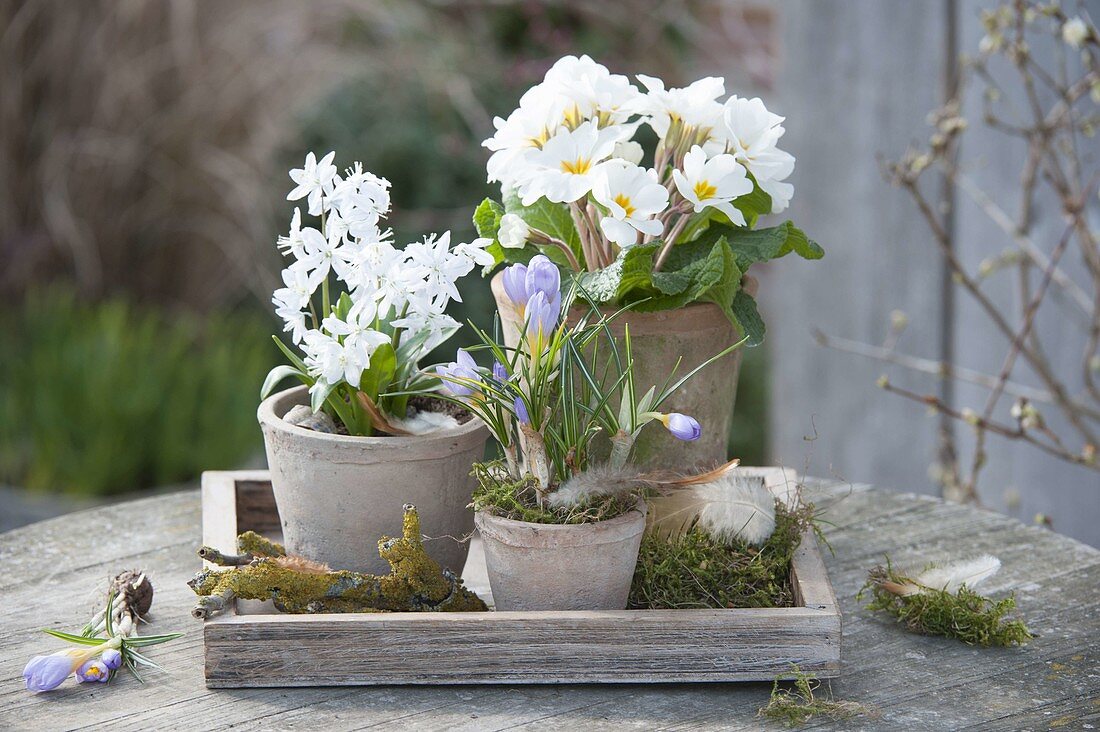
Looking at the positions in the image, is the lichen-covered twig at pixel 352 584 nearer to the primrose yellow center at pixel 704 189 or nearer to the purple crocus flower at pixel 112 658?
the purple crocus flower at pixel 112 658

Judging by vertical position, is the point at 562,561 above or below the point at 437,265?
below

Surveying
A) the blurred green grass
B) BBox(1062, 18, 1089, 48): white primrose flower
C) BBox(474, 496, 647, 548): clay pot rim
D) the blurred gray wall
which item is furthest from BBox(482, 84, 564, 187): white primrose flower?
the blurred green grass

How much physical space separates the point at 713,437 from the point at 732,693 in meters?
0.29

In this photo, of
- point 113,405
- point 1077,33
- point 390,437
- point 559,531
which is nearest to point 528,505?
point 559,531

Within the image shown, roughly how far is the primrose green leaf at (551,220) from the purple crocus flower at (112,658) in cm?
59

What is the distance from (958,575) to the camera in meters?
1.27

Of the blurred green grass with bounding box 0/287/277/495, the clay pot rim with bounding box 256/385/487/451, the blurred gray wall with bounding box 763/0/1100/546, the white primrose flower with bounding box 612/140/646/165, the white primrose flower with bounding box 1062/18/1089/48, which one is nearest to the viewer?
the clay pot rim with bounding box 256/385/487/451

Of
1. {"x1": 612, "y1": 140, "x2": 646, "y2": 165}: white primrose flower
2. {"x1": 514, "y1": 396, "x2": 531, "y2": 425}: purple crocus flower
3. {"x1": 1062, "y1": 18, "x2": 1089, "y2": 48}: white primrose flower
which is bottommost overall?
{"x1": 514, "y1": 396, "x2": 531, "y2": 425}: purple crocus flower

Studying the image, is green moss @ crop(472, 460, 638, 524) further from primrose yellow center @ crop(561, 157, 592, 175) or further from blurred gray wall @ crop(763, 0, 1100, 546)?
blurred gray wall @ crop(763, 0, 1100, 546)

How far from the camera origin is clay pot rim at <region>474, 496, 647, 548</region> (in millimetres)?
1099

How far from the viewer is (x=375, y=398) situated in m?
1.24

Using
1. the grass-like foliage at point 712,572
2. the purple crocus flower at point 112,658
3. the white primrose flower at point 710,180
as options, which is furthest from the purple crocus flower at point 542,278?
the purple crocus flower at point 112,658

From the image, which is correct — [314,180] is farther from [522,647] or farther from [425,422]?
[522,647]

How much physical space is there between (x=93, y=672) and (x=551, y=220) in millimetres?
632
